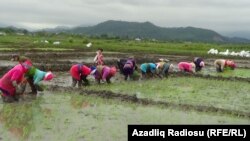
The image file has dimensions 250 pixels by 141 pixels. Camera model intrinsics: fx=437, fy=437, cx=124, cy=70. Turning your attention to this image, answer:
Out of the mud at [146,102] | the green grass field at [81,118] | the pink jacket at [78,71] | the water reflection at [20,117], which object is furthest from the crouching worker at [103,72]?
the water reflection at [20,117]

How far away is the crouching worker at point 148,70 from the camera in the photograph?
22.4 metres

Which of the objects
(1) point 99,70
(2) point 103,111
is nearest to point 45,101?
(2) point 103,111

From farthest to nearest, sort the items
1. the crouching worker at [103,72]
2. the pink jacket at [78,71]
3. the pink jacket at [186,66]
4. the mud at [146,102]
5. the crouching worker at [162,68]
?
the pink jacket at [186,66] → the crouching worker at [162,68] → the crouching worker at [103,72] → the pink jacket at [78,71] → the mud at [146,102]

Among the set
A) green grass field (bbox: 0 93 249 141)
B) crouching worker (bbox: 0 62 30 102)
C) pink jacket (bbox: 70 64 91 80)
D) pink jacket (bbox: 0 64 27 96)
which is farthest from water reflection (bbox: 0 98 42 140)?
pink jacket (bbox: 70 64 91 80)

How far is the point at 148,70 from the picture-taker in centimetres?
2262

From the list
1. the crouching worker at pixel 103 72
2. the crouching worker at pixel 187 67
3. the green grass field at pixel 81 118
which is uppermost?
the crouching worker at pixel 103 72

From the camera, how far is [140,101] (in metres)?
15.0

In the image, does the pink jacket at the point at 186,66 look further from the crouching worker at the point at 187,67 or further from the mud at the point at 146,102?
the mud at the point at 146,102

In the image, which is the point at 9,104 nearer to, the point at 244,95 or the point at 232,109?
the point at 232,109

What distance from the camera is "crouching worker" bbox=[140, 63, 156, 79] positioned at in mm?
22438

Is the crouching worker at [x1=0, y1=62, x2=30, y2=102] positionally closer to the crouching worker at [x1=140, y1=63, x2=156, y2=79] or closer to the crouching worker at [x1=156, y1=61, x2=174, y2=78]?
the crouching worker at [x1=140, y1=63, x2=156, y2=79]

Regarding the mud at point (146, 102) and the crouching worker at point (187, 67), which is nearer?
the mud at point (146, 102)

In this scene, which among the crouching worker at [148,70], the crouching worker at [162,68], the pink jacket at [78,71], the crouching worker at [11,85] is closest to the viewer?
the crouching worker at [11,85]

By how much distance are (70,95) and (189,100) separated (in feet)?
14.3
